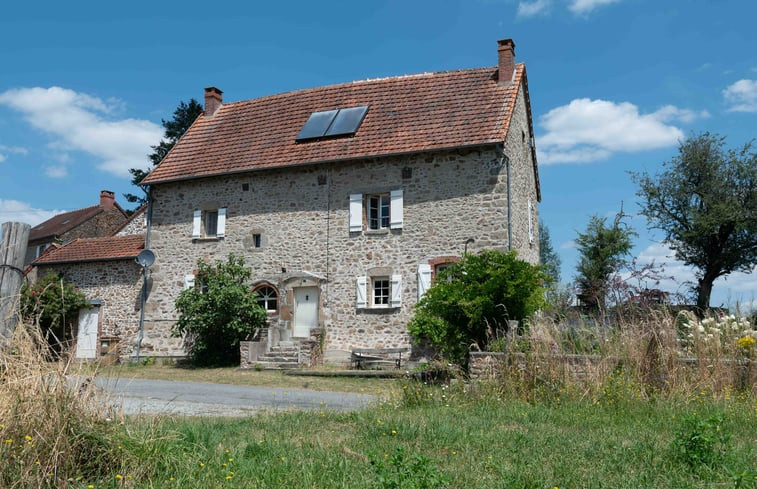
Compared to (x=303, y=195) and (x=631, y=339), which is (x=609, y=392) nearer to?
(x=631, y=339)

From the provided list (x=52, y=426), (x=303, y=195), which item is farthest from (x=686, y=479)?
(x=303, y=195)

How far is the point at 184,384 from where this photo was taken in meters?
13.4

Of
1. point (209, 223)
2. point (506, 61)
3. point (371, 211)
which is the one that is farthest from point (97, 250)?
point (506, 61)

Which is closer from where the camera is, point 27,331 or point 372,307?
point 27,331

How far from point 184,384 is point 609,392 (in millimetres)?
8807

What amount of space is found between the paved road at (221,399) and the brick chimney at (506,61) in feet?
35.2

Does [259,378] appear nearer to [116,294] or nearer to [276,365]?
[276,365]

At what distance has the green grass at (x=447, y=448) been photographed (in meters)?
4.57

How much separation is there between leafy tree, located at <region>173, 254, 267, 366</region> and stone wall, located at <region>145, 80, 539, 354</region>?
868mm

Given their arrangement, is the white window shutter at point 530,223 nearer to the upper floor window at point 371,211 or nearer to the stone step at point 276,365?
the upper floor window at point 371,211

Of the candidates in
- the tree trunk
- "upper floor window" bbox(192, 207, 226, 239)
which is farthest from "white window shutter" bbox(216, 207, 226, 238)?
the tree trunk

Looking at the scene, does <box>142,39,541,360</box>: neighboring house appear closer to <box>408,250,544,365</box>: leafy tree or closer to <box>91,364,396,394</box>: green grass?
<box>91,364,396,394</box>: green grass

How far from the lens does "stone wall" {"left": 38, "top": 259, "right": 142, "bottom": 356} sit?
20500 mm

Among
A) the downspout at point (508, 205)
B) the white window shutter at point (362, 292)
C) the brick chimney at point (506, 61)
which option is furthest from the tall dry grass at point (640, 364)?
the brick chimney at point (506, 61)
